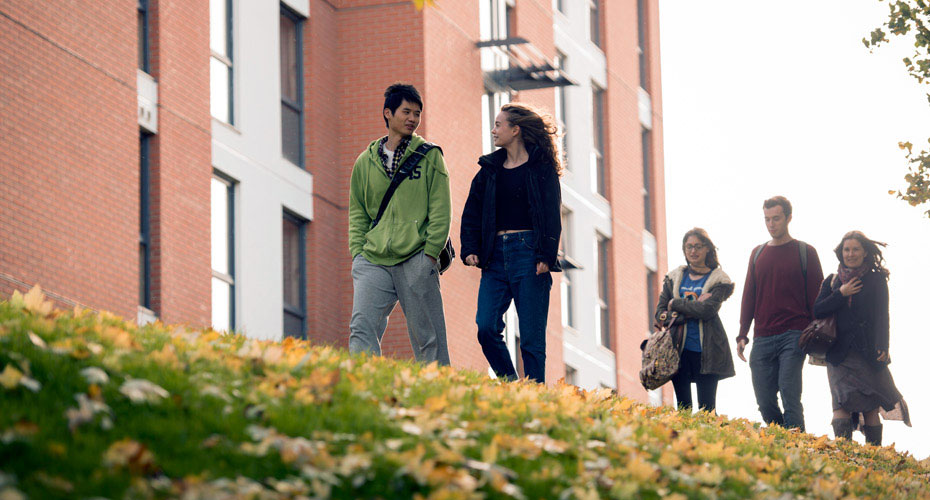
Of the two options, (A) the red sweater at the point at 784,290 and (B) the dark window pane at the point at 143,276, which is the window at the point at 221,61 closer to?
(B) the dark window pane at the point at 143,276

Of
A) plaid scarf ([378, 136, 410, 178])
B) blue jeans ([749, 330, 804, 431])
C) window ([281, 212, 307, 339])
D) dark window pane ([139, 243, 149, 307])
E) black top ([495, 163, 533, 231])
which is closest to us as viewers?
plaid scarf ([378, 136, 410, 178])

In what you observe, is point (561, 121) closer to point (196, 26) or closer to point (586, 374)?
point (586, 374)

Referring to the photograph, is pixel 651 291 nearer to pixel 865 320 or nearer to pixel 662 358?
pixel 865 320

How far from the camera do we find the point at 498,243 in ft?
35.6

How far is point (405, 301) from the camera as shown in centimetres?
1046

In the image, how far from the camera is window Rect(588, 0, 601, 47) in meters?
36.8

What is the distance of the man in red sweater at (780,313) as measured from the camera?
13148 millimetres

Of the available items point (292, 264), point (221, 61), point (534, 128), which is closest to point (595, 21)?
point (292, 264)

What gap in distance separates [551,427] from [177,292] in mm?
12640

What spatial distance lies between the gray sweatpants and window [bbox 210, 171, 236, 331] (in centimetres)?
1111

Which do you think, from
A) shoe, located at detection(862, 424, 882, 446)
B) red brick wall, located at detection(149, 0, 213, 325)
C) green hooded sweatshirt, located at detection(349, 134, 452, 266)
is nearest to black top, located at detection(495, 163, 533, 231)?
green hooded sweatshirt, located at detection(349, 134, 452, 266)

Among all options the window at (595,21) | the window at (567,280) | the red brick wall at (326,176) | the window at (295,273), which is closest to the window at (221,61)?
the red brick wall at (326,176)

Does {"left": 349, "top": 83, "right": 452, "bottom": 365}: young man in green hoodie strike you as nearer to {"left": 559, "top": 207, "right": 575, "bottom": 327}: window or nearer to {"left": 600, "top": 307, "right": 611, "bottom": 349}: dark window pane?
{"left": 559, "top": 207, "right": 575, "bottom": 327}: window

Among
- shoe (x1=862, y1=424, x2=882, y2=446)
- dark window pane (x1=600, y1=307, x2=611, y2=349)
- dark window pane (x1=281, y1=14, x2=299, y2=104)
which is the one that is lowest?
shoe (x1=862, y1=424, x2=882, y2=446)
